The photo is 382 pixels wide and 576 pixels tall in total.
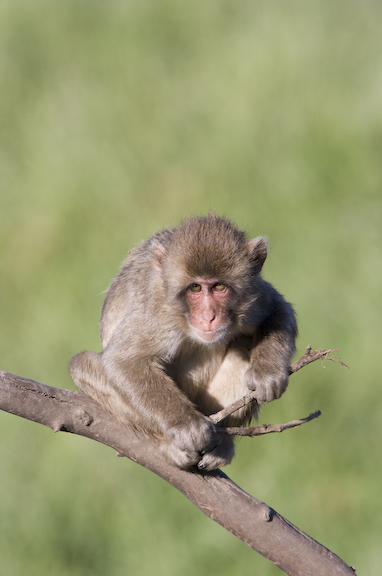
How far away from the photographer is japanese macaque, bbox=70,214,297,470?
17.0 feet

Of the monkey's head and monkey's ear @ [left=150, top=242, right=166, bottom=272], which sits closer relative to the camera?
the monkey's head

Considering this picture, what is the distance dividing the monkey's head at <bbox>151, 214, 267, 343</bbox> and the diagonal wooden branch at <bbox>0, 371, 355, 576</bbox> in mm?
969

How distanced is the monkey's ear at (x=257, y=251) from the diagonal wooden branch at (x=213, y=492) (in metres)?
1.60

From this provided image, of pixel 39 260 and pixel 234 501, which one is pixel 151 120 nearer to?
pixel 39 260

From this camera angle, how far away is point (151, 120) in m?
11.1

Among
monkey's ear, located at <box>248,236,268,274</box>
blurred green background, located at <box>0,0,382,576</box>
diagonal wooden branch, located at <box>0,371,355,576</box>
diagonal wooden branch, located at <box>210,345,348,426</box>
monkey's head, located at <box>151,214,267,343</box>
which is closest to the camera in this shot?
diagonal wooden branch, located at <box>210,345,348,426</box>

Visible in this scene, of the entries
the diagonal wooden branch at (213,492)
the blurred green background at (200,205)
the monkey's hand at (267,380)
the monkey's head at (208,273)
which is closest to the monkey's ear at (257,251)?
the monkey's head at (208,273)

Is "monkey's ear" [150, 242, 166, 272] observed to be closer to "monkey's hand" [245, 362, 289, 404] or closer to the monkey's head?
the monkey's head

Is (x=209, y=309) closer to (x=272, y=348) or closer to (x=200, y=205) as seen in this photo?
(x=272, y=348)

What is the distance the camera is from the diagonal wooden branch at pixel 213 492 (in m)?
4.74

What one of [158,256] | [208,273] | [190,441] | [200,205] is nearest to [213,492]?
[190,441]

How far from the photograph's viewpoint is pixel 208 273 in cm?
524

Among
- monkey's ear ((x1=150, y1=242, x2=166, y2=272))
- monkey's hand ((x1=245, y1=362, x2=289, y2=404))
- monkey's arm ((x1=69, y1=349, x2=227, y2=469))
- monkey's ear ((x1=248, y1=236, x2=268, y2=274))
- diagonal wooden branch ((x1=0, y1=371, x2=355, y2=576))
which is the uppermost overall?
monkey's ear ((x1=248, y1=236, x2=268, y2=274))

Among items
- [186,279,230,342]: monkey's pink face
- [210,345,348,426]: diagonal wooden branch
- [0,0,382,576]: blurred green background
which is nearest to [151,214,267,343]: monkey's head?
[186,279,230,342]: monkey's pink face
